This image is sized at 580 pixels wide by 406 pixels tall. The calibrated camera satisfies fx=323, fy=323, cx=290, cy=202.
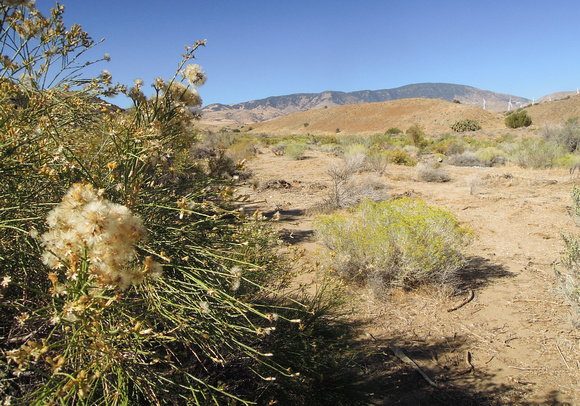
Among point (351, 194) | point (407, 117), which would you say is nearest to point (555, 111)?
point (407, 117)

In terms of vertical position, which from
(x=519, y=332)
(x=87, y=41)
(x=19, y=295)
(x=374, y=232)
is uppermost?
(x=87, y=41)

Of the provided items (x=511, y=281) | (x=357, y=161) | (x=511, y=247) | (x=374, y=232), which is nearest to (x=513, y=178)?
(x=357, y=161)

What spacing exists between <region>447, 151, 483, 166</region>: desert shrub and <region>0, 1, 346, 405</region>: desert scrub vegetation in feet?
53.8

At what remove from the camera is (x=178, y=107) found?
1.57m

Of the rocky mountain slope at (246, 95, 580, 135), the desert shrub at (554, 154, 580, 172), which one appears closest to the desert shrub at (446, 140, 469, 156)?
the desert shrub at (554, 154, 580, 172)

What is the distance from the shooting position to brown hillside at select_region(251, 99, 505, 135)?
153 feet

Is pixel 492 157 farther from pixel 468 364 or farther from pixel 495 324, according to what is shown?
pixel 468 364

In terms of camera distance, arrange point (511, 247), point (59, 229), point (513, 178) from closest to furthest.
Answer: point (59, 229), point (511, 247), point (513, 178)

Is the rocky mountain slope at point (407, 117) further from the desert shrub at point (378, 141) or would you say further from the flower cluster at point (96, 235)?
the flower cluster at point (96, 235)

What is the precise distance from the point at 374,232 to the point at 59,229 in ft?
14.0

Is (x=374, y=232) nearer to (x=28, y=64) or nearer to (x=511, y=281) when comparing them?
(x=511, y=281)

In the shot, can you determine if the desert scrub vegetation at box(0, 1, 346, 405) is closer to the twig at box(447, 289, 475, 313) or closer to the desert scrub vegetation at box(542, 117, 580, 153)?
the twig at box(447, 289, 475, 313)

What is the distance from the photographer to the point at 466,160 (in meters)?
16.0

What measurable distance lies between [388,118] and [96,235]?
61.4m
